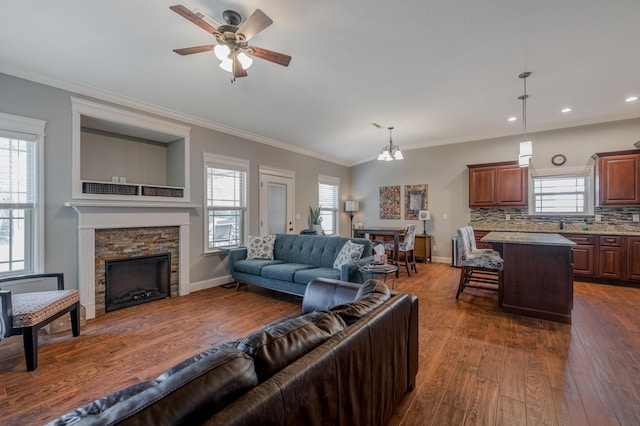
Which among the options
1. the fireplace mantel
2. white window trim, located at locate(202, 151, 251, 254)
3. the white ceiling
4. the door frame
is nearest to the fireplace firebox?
the fireplace mantel

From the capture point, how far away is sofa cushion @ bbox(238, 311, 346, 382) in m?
0.98

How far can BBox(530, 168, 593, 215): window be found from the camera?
17.0ft

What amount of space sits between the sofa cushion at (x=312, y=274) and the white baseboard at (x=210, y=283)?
1740mm

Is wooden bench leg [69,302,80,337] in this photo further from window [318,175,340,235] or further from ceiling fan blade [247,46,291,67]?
window [318,175,340,235]

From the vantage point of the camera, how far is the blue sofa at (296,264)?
3.56 m

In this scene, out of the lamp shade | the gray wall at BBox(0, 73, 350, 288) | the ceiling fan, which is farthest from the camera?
the lamp shade

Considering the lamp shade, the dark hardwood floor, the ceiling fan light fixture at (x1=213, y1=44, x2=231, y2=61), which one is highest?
the ceiling fan light fixture at (x1=213, y1=44, x2=231, y2=61)

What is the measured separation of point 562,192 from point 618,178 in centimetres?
78

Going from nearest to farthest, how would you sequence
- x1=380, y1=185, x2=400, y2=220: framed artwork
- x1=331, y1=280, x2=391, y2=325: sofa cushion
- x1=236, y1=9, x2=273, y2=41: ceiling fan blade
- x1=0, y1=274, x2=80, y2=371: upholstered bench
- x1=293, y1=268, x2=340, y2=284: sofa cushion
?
x1=331, y1=280, x2=391, y2=325: sofa cushion → x1=236, y1=9, x2=273, y2=41: ceiling fan blade → x1=0, y1=274, x2=80, y2=371: upholstered bench → x1=293, y1=268, x2=340, y2=284: sofa cushion → x1=380, y1=185, x2=400, y2=220: framed artwork

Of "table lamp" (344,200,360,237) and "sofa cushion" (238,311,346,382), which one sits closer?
"sofa cushion" (238,311,346,382)

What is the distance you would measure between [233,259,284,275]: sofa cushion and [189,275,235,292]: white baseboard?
1.83 ft

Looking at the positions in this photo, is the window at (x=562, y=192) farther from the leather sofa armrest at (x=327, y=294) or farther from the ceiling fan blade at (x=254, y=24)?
the ceiling fan blade at (x=254, y=24)

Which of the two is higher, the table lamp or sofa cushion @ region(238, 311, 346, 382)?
the table lamp

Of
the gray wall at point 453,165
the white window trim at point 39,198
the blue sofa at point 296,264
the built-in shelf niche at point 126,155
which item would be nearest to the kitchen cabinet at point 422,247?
the gray wall at point 453,165
